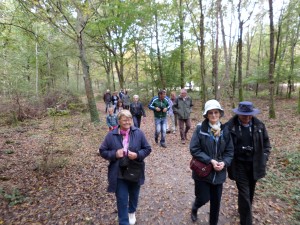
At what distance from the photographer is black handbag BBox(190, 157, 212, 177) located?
2926mm

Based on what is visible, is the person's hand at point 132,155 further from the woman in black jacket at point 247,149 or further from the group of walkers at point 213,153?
the woman in black jacket at point 247,149

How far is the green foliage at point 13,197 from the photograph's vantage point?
4.30m

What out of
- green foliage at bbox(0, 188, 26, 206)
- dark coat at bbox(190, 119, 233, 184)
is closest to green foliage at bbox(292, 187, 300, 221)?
dark coat at bbox(190, 119, 233, 184)

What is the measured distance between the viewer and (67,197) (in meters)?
4.52

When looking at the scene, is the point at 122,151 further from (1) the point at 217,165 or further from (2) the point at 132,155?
(1) the point at 217,165

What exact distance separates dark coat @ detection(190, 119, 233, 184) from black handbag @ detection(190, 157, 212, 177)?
7 cm

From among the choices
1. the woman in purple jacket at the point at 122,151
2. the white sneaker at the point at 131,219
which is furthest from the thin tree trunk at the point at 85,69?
the white sneaker at the point at 131,219

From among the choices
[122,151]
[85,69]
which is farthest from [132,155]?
[85,69]

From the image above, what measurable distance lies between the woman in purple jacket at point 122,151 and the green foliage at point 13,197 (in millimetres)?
2625

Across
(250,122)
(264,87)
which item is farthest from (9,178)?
(264,87)

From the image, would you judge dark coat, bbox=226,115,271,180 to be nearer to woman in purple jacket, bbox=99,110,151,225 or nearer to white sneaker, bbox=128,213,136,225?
woman in purple jacket, bbox=99,110,151,225

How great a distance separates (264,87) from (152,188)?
Answer: 1158 inches

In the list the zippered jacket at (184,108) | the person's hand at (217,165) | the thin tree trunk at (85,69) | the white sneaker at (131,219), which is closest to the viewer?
Answer: the person's hand at (217,165)

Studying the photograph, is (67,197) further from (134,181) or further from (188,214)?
(188,214)
